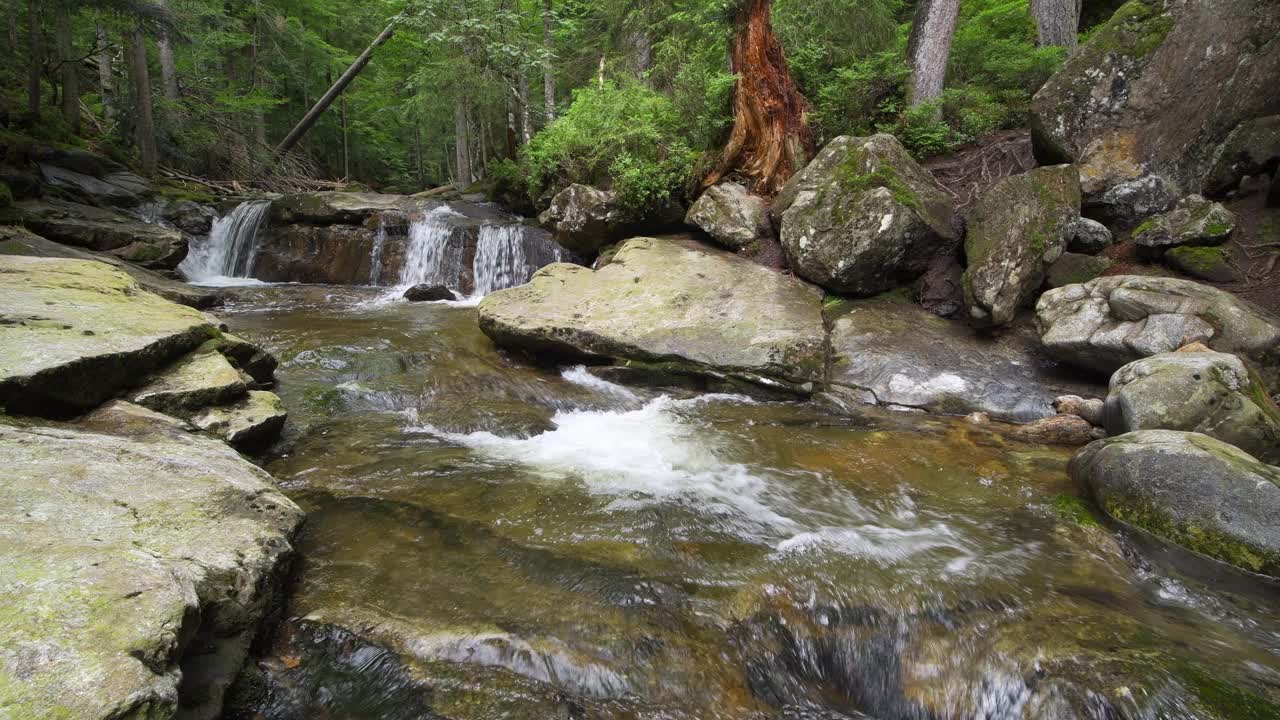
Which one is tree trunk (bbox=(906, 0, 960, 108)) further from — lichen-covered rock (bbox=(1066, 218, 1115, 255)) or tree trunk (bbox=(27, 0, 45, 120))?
tree trunk (bbox=(27, 0, 45, 120))

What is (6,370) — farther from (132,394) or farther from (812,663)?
(812,663)

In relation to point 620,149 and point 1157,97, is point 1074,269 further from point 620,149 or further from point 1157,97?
point 620,149

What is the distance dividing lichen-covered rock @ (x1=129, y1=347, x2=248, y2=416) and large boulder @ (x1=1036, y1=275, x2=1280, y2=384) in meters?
8.40

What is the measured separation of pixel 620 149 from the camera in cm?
1091

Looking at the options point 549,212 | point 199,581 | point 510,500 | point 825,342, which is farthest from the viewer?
point 549,212

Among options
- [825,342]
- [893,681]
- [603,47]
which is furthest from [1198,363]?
[603,47]

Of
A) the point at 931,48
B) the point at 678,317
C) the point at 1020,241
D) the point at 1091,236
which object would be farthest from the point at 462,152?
the point at 1091,236

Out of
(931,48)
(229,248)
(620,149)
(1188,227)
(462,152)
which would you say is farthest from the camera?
(462,152)

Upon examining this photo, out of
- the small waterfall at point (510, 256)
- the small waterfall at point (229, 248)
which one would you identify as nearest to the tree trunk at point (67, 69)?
the small waterfall at point (229, 248)

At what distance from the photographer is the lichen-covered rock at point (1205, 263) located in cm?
641

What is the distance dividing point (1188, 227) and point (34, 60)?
2084 centimetres

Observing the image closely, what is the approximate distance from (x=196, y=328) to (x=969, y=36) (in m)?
14.3

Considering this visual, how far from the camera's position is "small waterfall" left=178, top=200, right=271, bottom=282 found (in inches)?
520

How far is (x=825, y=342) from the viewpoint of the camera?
7391 mm
